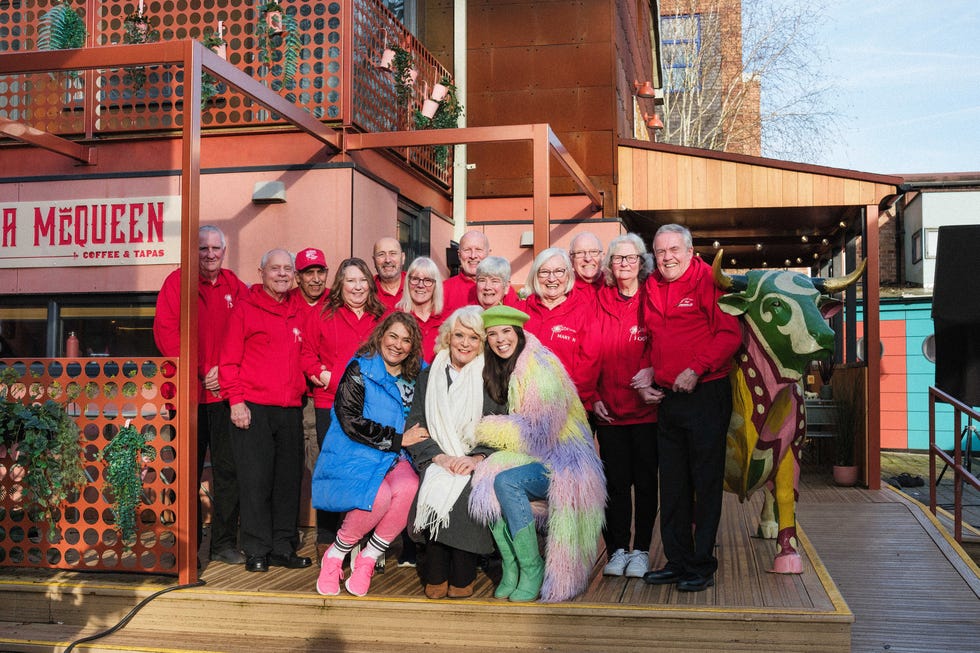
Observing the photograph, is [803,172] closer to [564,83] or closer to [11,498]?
[564,83]

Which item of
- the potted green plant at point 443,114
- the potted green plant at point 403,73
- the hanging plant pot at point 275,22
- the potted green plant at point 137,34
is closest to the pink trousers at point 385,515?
the hanging plant pot at point 275,22

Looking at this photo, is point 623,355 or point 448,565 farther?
point 623,355

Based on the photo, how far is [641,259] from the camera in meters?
4.98

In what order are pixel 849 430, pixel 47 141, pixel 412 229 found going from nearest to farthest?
1. pixel 47 141
2. pixel 412 229
3. pixel 849 430

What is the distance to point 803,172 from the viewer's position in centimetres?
984

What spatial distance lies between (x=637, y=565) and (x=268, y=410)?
225 centimetres

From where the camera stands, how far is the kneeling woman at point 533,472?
446cm

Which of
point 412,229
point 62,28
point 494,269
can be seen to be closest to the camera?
point 494,269

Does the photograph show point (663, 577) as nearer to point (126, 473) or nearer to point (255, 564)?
point (255, 564)

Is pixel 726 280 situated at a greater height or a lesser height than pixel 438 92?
lesser

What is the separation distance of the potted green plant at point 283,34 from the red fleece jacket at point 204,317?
102 inches

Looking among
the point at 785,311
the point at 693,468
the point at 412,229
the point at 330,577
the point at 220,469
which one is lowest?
the point at 330,577

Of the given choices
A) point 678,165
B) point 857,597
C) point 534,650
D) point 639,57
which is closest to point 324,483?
point 534,650

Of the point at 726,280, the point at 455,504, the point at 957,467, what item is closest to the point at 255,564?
the point at 455,504
